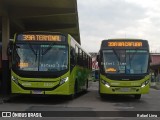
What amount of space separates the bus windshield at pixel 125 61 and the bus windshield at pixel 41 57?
2.74 meters

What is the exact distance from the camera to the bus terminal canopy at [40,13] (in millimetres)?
24844

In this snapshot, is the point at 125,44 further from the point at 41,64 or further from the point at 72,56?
the point at 41,64

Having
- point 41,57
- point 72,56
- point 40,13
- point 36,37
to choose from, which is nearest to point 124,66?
point 72,56

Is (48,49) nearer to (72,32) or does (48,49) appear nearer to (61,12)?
(61,12)

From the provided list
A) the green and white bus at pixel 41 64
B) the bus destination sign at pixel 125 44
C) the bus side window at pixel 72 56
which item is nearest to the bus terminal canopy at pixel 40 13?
the bus destination sign at pixel 125 44

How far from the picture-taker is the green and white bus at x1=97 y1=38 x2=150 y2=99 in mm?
19969

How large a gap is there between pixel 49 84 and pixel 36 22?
48.1ft

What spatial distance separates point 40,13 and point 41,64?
10103mm

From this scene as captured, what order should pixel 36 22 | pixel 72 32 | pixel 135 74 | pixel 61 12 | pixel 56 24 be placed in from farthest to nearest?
1. pixel 72 32
2. pixel 56 24
3. pixel 36 22
4. pixel 61 12
5. pixel 135 74

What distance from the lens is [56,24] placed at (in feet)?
113

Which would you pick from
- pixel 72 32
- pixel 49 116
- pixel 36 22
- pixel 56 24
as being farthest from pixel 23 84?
pixel 72 32

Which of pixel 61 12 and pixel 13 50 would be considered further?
pixel 61 12

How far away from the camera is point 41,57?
18391mm

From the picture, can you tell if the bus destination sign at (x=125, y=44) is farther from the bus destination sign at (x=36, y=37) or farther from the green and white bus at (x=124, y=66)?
the bus destination sign at (x=36, y=37)
